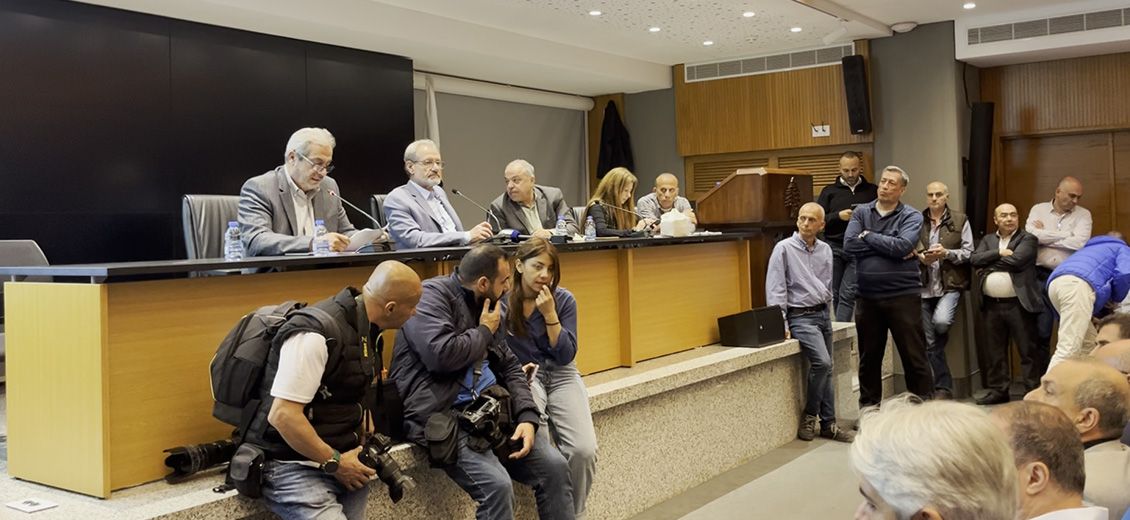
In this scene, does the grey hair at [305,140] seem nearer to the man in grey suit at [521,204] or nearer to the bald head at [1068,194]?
the man in grey suit at [521,204]

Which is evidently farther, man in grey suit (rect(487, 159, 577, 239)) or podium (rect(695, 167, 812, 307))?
podium (rect(695, 167, 812, 307))

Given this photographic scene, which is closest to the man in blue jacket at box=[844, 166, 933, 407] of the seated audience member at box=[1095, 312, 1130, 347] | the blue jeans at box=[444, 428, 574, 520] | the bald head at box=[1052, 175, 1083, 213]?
the bald head at box=[1052, 175, 1083, 213]

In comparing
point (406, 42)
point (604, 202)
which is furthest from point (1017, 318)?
point (406, 42)

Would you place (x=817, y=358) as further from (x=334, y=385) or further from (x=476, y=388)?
(x=334, y=385)

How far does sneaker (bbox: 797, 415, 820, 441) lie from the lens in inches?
208

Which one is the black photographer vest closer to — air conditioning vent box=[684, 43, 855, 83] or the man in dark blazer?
the man in dark blazer

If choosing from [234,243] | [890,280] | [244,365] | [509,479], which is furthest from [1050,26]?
[244,365]

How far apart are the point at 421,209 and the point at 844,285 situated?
11.5 ft

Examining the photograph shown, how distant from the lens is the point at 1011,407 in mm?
1873

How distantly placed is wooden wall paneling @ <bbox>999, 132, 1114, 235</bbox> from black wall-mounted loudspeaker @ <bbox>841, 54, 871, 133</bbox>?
4.00 ft

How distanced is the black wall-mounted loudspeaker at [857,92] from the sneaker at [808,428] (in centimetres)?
329

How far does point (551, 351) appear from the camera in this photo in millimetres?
3549

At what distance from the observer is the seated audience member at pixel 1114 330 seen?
2.99m

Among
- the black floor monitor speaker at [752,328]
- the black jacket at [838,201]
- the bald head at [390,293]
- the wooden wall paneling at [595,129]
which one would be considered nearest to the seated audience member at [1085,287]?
the black floor monitor speaker at [752,328]
